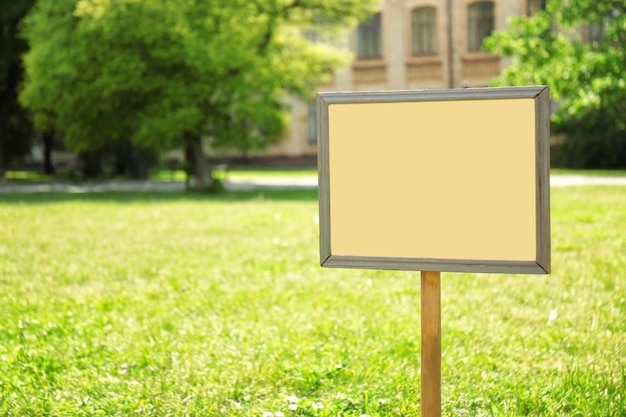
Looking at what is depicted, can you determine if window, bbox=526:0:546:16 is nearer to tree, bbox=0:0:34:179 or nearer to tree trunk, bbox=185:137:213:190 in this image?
tree trunk, bbox=185:137:213:190

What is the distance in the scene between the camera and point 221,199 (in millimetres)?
18859

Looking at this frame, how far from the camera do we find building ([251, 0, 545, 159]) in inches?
A: 1512

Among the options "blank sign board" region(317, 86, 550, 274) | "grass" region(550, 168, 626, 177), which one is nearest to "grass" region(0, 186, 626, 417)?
"blank sign board" region(317, 86, 550, 274)

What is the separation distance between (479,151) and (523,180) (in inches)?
6.5

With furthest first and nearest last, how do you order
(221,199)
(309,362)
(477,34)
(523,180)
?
(477,34), (221,199), (309,362), (523,180)

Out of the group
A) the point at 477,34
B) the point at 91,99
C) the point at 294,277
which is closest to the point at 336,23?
the point at 91,99

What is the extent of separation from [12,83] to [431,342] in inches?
1142

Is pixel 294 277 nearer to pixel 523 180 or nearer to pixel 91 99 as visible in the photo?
pixel 523 180

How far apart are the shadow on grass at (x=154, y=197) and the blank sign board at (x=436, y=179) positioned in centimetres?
1535

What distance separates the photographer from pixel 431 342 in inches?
112

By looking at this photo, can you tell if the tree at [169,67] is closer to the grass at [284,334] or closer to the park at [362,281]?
the park at [362,281]

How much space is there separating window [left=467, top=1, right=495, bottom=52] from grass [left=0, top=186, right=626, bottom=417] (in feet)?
101

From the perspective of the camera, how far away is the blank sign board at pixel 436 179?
2.57 metres

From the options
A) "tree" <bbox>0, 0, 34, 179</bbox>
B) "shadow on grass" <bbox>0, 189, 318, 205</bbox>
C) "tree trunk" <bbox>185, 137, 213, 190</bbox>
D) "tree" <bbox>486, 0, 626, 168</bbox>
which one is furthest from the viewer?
"tree" <bbox>0, 0, 34, 179</bbox>
